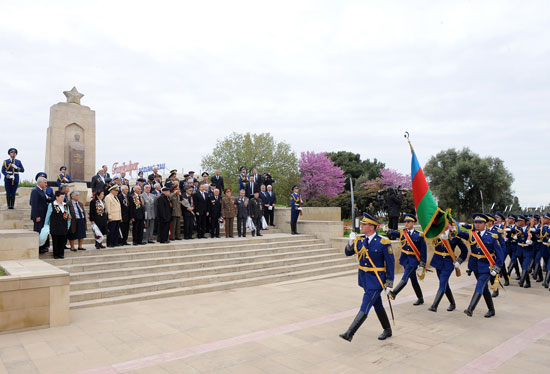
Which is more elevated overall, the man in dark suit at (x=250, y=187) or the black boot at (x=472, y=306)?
the man in dark suit at (x=250, y=187)

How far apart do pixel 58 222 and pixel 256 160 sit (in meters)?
22.2

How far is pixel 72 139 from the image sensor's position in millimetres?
19531

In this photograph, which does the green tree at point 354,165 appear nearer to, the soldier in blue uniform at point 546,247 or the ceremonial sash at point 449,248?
the soldier in blue uniform at point 546,247

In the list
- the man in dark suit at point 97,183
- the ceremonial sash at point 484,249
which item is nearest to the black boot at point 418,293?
the ceremonial sash at point 484,249

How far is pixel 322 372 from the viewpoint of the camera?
468 centimetres

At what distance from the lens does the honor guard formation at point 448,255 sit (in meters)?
5.77

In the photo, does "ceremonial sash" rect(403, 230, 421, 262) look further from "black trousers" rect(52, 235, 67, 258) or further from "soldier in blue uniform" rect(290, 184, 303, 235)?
"black trousers" rect(52, 235, 67, 258)

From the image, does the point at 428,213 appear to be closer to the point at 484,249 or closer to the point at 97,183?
the point at 484,249

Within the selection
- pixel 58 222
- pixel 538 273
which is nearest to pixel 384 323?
pixel 58 222

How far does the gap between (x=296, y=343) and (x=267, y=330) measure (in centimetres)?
75

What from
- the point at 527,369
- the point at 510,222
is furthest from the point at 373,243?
the point at 510,222

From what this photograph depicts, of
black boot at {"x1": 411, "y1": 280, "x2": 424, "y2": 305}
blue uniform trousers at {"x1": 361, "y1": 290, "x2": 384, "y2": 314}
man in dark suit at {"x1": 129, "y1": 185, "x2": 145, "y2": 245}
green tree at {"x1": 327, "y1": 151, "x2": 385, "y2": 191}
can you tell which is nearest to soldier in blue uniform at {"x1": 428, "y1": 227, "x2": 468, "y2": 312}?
black boot at {"x1": 411, "y1": 280, "x2": 424, "y2": 305}

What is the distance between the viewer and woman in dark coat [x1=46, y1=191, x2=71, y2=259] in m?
8.88

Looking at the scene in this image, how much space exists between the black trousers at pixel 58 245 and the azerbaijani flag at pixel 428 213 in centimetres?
789
